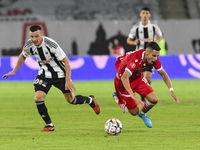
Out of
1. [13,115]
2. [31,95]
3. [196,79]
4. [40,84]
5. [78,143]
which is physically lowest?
[196,79]

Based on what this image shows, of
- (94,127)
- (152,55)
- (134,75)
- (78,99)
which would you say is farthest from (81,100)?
(152,55)

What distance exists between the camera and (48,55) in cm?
646

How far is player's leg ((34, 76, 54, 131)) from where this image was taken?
20.9 feet

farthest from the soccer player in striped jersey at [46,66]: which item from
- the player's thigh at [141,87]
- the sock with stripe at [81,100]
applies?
the player's thigh at [141,87]

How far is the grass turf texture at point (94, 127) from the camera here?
5254 mm

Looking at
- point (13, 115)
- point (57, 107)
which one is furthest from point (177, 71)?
point (13, 115)

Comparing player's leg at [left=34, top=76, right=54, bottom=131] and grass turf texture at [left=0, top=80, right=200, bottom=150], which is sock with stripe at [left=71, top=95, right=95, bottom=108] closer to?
grass turf texture at [left=0, top=80, right=200, bottom=150]

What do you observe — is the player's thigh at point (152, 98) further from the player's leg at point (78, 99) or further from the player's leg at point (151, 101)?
the player's leg at point (78, 99)

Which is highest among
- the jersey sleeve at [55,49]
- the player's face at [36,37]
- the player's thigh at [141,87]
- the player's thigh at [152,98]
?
the player's face at [36,37]

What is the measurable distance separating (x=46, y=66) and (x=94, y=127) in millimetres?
1280

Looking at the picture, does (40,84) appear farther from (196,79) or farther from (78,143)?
(196,79)

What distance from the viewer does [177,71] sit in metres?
17.0

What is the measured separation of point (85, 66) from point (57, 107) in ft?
24.5

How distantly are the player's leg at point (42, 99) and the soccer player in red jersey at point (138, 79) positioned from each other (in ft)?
4.10
